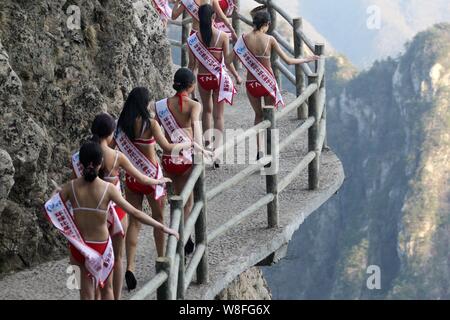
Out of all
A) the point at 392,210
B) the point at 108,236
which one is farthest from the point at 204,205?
the point at 392,210

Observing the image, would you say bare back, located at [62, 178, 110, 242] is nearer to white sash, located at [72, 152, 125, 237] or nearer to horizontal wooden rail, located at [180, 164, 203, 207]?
white sash, located at [72, 152, 125, 237]

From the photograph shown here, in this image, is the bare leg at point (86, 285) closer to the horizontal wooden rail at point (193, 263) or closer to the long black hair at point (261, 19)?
the horizontal wooden rail at point (193, 263)

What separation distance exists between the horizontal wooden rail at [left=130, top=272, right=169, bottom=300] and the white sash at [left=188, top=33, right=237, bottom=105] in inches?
143

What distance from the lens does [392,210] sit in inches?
2965

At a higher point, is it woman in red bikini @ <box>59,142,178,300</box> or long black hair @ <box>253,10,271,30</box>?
long black hair @ <box>253,10,271,30</box>

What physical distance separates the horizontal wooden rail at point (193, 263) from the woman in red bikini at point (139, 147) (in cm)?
31

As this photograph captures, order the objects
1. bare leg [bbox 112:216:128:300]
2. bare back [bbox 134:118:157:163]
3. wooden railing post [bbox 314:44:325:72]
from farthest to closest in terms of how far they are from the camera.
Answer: wooden railing post [bbox 314:44:325:72] < bare back [bbox 134:118:157:163] < bare leg [bbox 112:216:128:300]

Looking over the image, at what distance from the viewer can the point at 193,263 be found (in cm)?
720

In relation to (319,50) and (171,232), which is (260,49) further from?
(171,232)

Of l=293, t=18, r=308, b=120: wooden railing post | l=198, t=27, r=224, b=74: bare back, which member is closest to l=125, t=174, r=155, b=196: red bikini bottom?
l=198, t=27, r=224, b=74: bare back

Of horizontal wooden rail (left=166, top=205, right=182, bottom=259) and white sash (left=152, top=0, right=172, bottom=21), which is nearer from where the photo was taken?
Answer: horizontal wooden rail (left=166, top=205, right=182, bottom=259)

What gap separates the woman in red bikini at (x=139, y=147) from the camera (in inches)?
279

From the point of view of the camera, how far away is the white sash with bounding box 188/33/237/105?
9609 millimetres
